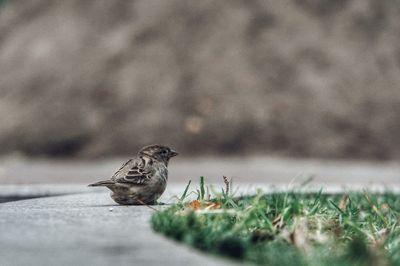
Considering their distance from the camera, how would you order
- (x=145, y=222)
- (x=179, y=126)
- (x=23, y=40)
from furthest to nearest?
(x=23, y=40), (x=179, y=126), (x=145, y=222)

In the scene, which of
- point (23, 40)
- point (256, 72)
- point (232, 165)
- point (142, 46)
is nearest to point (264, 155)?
point (232, 165)

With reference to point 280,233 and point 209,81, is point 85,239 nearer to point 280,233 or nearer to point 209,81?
point 280,233

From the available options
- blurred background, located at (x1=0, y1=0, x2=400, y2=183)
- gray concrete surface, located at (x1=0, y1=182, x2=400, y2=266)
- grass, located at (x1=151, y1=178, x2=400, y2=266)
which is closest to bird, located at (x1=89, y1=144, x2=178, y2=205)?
gray concrete surface, located at (x1=0, y1=182, x2=400, y2=266)

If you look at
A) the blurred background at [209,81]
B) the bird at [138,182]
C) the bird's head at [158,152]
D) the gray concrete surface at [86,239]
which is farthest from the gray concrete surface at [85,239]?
the blurred background at [209,81]

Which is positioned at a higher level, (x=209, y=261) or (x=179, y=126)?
(x=179, y=126)

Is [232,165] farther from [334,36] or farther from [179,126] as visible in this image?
[334,36]

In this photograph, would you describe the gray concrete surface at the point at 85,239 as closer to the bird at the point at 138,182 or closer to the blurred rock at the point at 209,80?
the bird at the point at 138,182

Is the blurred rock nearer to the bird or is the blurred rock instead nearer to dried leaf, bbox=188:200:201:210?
the bird
